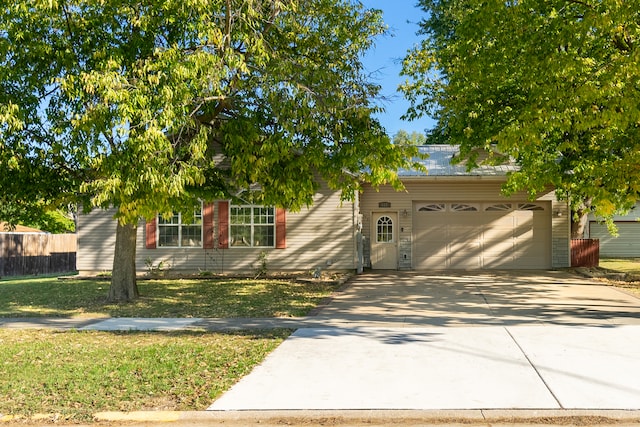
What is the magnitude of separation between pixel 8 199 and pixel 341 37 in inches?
321

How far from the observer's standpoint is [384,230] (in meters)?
23.0

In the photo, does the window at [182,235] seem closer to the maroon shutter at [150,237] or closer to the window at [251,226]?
the maroon shutter at [150,237]

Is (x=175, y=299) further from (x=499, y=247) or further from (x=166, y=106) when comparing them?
(x=499, y=247)

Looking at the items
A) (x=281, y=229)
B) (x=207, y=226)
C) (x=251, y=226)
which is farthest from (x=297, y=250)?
(x=207, y=226)

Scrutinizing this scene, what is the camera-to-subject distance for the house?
21141 mm

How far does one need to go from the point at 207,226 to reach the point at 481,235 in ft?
31.8

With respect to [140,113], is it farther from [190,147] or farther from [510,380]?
[510,380]

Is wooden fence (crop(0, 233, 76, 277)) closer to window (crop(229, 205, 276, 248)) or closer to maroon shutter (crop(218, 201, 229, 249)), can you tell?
maroon shutter (crop(218, 201, 229, 249))

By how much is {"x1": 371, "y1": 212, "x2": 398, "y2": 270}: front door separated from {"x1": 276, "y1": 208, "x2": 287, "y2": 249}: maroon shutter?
352 centimetres

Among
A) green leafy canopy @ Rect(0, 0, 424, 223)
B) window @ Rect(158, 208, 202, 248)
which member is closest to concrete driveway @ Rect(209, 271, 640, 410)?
green leafy canopy @ Rect(0, 0, 424, 223)

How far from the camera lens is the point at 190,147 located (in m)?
11.1

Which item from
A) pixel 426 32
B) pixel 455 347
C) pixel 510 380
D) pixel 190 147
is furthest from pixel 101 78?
pixel 426 32

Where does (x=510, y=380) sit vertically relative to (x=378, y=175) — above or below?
below

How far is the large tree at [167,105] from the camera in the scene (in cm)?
1048
